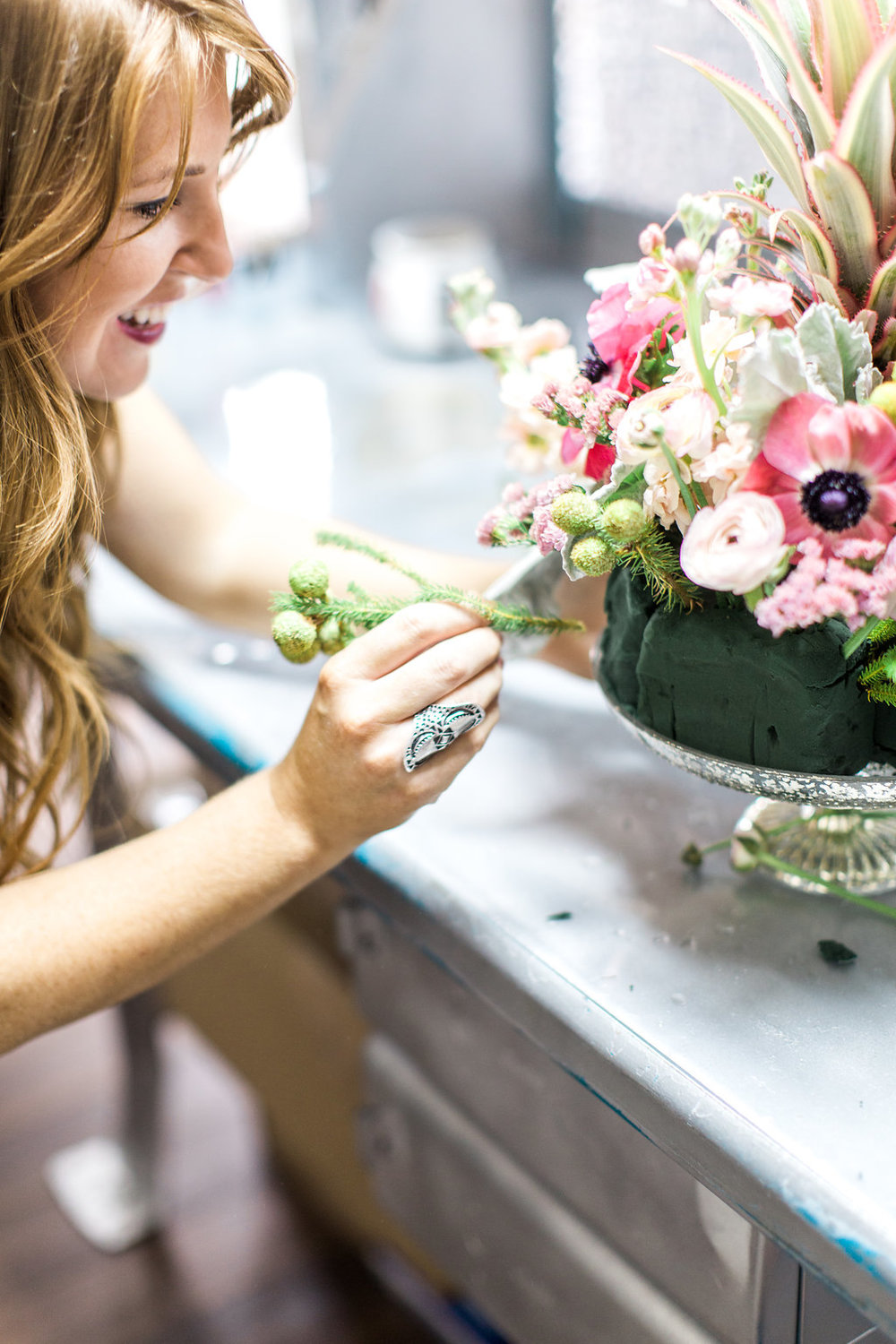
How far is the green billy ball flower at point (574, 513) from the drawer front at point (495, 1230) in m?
0.49

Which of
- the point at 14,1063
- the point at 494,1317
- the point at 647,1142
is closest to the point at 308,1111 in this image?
the point at 494,1317

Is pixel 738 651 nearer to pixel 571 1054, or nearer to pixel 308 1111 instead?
pixel 571 1054

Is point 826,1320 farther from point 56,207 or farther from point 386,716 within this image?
point 56,207

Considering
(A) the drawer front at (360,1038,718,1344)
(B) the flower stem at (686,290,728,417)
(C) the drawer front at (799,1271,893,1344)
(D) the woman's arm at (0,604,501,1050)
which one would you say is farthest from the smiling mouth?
(C) the drawer front at (799,1271,893,1344)

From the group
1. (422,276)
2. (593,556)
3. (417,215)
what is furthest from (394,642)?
(417,215)

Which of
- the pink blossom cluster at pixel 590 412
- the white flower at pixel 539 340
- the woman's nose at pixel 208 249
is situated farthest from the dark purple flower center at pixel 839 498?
the woman's nose at pixel 208 249

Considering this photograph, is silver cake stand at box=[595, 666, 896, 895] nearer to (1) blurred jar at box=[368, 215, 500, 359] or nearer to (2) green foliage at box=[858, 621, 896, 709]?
(2) green foliage at box=[858, 621, 896, 709]

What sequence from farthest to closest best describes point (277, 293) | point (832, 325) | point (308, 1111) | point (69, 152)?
point (277, 293) → point (308, 1111) → point (69, 152) → point (832, 325)

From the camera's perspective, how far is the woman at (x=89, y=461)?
2.05 feet

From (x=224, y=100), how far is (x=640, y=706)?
42 centimetres

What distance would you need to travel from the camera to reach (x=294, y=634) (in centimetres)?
63

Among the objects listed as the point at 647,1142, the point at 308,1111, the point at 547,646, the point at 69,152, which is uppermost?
the point at 69,152

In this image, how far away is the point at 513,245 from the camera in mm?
1641

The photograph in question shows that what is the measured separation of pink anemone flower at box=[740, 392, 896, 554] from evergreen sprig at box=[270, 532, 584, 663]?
20cm
